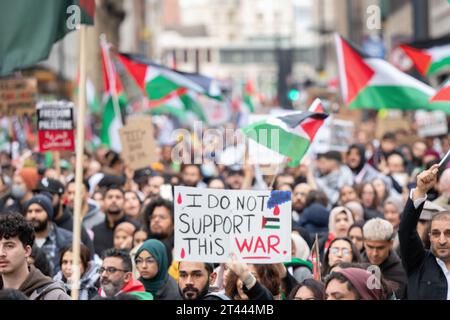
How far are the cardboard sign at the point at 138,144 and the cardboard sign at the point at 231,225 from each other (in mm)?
7172

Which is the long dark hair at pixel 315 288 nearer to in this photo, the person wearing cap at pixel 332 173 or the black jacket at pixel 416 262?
the black jacket at pixel 416 262

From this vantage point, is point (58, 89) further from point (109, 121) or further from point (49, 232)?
point (49, 232)

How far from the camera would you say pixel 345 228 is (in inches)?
409

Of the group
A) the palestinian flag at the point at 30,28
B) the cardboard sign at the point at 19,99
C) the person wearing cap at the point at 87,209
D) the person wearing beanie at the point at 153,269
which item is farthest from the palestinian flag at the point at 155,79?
the person wearing beanie at the point at 153,269

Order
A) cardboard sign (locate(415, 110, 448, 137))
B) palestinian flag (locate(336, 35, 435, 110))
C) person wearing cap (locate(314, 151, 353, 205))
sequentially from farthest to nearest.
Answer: cardboard sign (locate(415, 110, 448, 137)) → person wearing cap (locate(314, 151, 353, 205)) → palestinian flag (locate(336, 35, 435, 110))

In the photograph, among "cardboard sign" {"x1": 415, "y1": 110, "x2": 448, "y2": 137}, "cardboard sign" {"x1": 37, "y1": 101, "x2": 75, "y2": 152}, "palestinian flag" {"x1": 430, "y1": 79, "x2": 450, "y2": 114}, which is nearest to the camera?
"palestinian flag" {"x1": 430, "y1": 79, "x2": 450, "y2": 114}

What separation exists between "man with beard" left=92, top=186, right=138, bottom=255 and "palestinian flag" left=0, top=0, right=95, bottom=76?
7.78 ft

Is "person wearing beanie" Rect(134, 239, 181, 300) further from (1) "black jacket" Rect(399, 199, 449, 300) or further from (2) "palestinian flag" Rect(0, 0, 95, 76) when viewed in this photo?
(2) "palestinian flag" Rect(0, 0, 95, 76)

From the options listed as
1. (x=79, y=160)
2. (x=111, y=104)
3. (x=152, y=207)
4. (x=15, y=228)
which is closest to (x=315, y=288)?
(x=15, y=228)

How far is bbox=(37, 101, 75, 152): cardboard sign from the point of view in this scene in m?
11.9

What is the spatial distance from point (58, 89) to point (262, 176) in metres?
39.4

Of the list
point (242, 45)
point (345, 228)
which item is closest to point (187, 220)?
point (345, 228)

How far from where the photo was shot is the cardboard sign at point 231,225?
7242 millimetres

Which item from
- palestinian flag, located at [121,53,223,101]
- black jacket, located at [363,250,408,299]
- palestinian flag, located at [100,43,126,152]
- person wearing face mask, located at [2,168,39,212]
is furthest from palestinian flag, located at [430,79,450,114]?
palestinian flag, located at [100,43,126,152]
